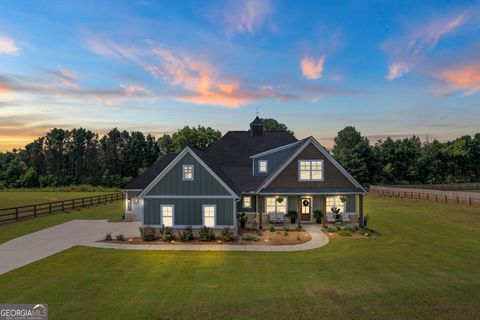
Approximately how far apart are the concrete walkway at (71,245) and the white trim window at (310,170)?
4061mm

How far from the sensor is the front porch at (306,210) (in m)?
28.6

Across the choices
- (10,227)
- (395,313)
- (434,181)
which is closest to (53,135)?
(10,227)

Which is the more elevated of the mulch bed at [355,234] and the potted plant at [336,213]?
the potted plant at [336,213]

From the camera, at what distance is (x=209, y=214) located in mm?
23719

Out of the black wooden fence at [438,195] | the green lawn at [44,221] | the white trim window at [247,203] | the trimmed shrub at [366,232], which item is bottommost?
the trimmed shrub at [366,232]

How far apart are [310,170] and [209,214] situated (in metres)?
9.90

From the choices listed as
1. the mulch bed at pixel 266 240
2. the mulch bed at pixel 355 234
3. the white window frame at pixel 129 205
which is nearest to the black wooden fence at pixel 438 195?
the mulch bed at pixel 355 234

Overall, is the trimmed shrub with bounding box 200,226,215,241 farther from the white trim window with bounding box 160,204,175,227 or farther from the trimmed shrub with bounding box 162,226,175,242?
the white trim window with bounding box 160,204,175,227

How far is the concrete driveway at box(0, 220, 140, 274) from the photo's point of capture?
17828mm

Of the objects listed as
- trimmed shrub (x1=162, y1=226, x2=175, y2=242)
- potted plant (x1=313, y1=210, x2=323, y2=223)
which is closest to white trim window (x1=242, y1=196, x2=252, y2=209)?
potted plant (x1=313, y1=210, x2=323, y2=223)

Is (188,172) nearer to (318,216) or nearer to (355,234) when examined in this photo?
(318,216)

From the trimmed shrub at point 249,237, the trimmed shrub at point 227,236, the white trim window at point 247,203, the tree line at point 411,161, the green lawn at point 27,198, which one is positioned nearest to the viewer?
the trimmed shrub at point 227,236

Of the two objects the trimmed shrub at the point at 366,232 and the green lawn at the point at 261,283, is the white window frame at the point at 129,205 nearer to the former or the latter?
the green lawn at the point at 261,283

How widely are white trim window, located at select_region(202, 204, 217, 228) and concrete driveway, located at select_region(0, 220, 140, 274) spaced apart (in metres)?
5.43
